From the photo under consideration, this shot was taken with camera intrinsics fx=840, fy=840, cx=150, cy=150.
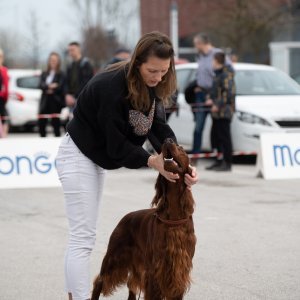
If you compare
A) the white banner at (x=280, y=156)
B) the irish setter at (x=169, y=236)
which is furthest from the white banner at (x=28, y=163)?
the irish setter at (x=169, y=236)

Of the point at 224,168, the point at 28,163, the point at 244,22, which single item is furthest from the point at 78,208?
the point at 244,22

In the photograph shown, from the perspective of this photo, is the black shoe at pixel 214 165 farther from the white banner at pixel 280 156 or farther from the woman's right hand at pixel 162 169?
the woman's right hand at pixel 162 169

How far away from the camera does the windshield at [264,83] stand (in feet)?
47.8

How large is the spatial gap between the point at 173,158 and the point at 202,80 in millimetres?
9736

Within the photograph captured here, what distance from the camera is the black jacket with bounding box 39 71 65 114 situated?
1561 centimetres

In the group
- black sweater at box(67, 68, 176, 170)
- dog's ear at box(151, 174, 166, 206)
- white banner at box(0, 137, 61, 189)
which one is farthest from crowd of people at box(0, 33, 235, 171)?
dog's ear at box(151, 174, 166, 206)

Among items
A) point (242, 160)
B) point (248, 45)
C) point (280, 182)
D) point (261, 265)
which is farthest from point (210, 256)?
point (248, 45)

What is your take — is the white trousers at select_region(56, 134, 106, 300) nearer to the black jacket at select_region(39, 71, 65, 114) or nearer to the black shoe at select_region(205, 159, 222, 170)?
the black shoe at select_region(205, 159, 222, 170)

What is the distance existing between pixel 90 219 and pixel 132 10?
138ft

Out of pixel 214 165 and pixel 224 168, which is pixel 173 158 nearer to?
pixel 224 168

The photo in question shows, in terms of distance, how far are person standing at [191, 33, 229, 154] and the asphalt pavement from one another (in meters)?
1.44

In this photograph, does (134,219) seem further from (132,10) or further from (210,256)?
(132,10)

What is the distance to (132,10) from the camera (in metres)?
46.1

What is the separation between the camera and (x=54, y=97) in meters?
15.7
